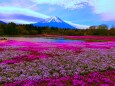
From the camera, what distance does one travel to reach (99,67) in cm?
2175

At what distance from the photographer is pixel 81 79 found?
1684 cm

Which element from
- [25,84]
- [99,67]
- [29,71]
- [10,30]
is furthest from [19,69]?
[10,30]

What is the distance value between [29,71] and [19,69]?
1326 mm

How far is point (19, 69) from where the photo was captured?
2020cm

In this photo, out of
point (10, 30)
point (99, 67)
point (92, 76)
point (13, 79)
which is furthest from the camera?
point (10, 30)

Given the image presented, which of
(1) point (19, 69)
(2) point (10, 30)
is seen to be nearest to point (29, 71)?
(1) point (19, 69)

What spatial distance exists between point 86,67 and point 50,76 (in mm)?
5191

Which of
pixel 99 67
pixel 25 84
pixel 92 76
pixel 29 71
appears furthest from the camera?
pixel 99 67

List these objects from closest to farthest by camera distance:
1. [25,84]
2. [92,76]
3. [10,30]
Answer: [25,84]
[92,76]
[10,30]

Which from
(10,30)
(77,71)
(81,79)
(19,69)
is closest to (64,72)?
(77,71)

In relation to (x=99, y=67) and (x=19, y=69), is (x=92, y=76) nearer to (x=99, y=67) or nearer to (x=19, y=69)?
(x=99, y=67)

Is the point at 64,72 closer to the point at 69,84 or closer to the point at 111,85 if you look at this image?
the point at 69,84

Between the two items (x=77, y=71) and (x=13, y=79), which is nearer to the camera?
(x=13, y=79)

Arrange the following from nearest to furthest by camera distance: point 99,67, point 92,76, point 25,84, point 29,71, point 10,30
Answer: point 25,84 → point 92,76 → point 29,71 → point 99,67 → point 10,30
